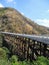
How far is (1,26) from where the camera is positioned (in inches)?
4459

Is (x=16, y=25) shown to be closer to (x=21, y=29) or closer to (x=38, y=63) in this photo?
(x=21, y=29)

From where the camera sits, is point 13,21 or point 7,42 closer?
point 7,42

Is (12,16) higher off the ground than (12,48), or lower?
higher

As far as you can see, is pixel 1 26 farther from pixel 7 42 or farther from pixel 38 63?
pixel 38 63

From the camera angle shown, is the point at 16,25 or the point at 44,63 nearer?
the point at 44,63

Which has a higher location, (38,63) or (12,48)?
(38,63)

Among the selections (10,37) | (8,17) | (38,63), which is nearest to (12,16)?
(8,17)

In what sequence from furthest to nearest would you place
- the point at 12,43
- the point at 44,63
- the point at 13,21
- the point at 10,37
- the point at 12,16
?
the point at 12,16 < the point at 13,21 < the point at 10,37 < the point at 12,43 < the point at 44,63

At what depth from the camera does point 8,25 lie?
113m

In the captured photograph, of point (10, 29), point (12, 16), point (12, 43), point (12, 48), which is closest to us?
point (12, 48)

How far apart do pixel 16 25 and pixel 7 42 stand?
44241 mm

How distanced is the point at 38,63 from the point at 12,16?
117 metres

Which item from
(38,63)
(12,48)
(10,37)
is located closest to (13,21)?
(10,37)

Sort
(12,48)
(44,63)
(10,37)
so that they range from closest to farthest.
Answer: (44,63) → (12,48) → (10,37)
